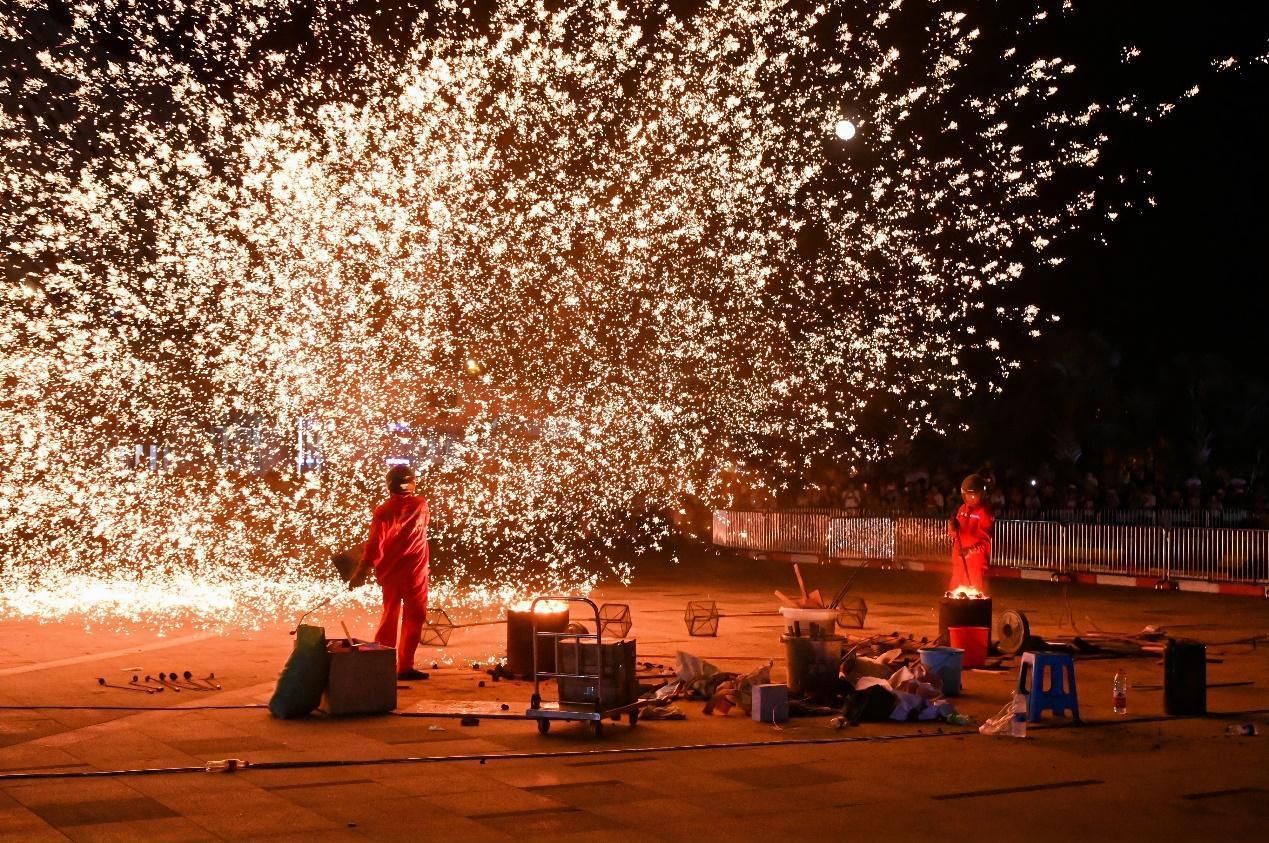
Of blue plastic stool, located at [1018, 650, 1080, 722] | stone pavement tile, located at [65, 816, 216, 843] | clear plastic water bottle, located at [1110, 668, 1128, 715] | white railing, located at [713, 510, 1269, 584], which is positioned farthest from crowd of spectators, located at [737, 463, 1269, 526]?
stone pavement tile, located at [65, 816, 216, 843]

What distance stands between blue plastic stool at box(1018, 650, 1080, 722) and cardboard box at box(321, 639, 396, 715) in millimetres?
4737

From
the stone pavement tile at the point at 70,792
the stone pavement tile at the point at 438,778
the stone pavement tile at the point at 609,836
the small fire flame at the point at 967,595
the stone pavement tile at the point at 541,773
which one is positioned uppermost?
the small fire flame at the point at 967,595

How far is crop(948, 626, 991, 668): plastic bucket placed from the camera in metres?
12.8

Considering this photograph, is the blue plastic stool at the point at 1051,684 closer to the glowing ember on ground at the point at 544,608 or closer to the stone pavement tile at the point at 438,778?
the glowing ember on ground at the point at 544,608

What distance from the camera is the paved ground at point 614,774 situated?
6750 mm

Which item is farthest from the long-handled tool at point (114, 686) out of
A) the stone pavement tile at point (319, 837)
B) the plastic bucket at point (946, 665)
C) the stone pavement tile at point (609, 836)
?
the plastic bucket at point (946, 665)

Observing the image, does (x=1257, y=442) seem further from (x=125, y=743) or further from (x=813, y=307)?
(x=125, y=743)

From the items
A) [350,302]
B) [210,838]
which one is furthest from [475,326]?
[210,838]

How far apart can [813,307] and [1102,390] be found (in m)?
14.0

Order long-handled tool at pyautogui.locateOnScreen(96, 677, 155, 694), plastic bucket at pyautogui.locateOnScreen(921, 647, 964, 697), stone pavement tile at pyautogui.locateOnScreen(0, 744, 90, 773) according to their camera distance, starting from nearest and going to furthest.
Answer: stone pavement tile at pyautogui.locateOnScreen(0, 744, 90, 773) < plastic bucket at pyautogui.locateOnScreen(921, 647, 964, 697) < long-handled tool at pyautogui.locateOnScreen(96, 677, 155, 694)

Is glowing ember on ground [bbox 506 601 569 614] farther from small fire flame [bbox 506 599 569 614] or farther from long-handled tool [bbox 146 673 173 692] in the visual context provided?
long-handled tool [bbox 146 673 173 692]

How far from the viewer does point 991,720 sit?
9.55m

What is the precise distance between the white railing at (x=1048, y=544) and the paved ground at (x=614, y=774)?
9.40m

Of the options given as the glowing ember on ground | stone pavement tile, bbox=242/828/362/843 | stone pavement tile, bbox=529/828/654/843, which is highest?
the glowing ember on ground
